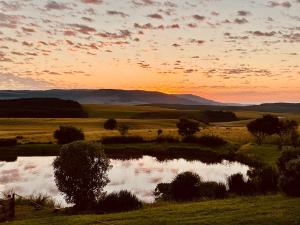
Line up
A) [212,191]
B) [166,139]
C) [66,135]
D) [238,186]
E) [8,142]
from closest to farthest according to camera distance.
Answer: [212,191] < [238,186] < [8,142] < [66,135] < [166,139]

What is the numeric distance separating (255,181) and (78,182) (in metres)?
16.9

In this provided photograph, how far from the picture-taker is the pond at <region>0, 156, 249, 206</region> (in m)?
53.9

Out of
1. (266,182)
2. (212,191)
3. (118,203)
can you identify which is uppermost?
(266,182)

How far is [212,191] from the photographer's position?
42.2 m

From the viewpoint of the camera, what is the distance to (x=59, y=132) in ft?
326

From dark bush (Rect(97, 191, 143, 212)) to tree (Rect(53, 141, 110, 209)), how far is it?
9.19ft

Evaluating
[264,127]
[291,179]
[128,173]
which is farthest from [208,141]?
[291,179]

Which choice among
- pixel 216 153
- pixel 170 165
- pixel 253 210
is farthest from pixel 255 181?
pixel 216 153

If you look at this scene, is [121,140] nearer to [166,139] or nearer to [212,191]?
[166,139]

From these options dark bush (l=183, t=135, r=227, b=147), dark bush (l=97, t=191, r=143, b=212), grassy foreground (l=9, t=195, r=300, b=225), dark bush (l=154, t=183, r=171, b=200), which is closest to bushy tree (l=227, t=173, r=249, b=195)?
dark bush (l=154, t=183, r=171, b=200)

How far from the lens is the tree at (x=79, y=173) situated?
39.5 meters

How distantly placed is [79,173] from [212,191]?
1256 centimetres

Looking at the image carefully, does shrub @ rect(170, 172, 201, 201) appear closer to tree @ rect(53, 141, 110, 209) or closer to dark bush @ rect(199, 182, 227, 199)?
dark bush @ rect(199, 182, 227, 199)

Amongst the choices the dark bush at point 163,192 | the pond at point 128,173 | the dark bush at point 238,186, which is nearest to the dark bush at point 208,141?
the pond at point 128,173
